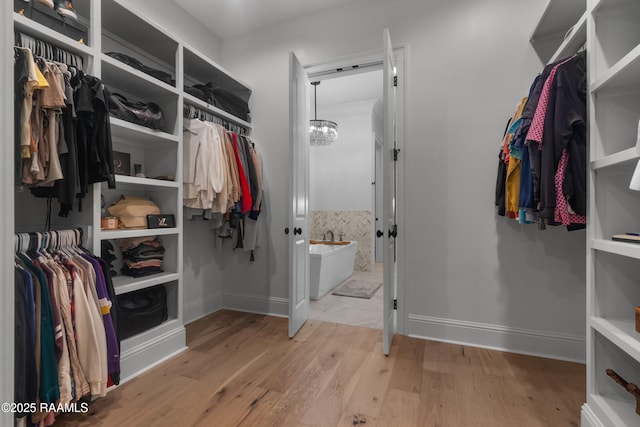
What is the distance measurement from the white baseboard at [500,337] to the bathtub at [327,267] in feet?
4.23

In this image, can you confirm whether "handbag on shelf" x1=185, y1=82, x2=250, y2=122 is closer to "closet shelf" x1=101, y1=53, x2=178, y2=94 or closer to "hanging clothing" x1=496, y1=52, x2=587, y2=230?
"closet shelf" x1=101, y1=53, x2=178, y2=94

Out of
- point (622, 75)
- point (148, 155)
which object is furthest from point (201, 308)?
point (622, 75)

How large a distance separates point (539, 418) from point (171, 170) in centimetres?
271

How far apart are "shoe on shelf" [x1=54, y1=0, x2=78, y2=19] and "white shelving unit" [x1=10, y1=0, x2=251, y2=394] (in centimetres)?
10

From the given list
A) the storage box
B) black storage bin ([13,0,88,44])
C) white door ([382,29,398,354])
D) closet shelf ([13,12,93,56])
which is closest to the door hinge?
white door ([382,29,398,354])

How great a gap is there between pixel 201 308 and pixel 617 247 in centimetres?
301

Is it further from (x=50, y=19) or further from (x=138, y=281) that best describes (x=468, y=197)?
(x=50, y=19)

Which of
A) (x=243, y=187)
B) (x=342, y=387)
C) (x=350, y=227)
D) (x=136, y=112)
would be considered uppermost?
(x=136, y=112)

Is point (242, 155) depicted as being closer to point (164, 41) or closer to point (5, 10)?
point (164, 41)

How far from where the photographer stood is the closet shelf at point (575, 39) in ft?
5.05

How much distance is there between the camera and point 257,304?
10.2 ft

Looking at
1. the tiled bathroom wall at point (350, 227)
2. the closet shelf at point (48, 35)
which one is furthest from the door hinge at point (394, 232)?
the tiled bathroom wall at point (350, 227)

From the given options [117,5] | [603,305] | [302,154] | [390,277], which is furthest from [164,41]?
[603,305]

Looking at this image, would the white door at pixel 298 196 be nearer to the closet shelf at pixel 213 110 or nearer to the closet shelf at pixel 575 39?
the closet shelf at pixel 213 110
